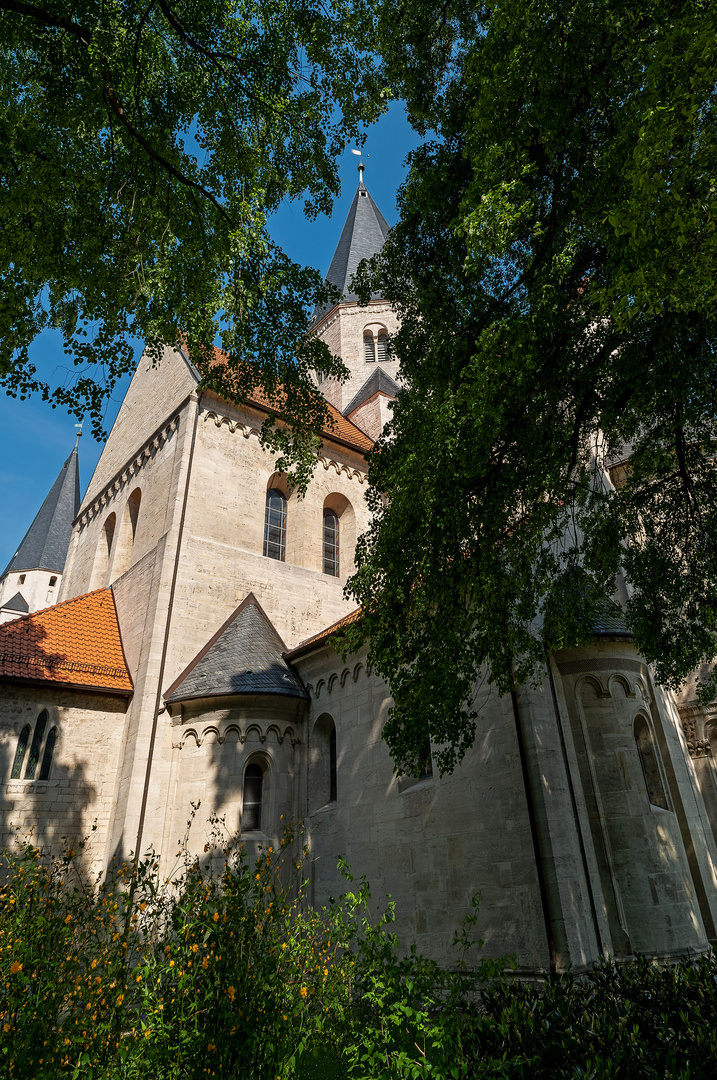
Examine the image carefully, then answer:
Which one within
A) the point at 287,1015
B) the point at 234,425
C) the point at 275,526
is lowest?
the point at 287,1015

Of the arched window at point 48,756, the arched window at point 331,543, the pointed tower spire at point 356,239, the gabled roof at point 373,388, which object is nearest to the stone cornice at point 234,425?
the arched window at point 331,543

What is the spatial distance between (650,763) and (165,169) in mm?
10158

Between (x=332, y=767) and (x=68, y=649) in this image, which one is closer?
(x=332, y=767)

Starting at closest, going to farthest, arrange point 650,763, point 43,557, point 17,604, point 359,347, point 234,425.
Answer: point 650,763 → point 234,425 → point 359,347 → point 17,604 → point 43,557

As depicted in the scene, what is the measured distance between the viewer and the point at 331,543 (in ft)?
A: 57.2

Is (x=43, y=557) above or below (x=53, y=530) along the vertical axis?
below

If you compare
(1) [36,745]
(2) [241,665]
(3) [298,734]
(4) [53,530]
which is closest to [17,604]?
(4) [53,530]

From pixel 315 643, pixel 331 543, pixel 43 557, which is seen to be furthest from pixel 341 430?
pixel 43 557

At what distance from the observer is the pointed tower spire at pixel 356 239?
3127 centimetres

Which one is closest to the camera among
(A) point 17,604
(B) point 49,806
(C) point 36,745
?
(B) point 49,806

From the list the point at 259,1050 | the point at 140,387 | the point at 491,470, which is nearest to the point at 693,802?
the point at 491,470

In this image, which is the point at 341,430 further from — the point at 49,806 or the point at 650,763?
the point at 650,763

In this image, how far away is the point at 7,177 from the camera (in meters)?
6.96

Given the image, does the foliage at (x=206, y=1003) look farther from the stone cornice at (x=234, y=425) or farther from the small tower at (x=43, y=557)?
the small tower at (x=43, y=557)
